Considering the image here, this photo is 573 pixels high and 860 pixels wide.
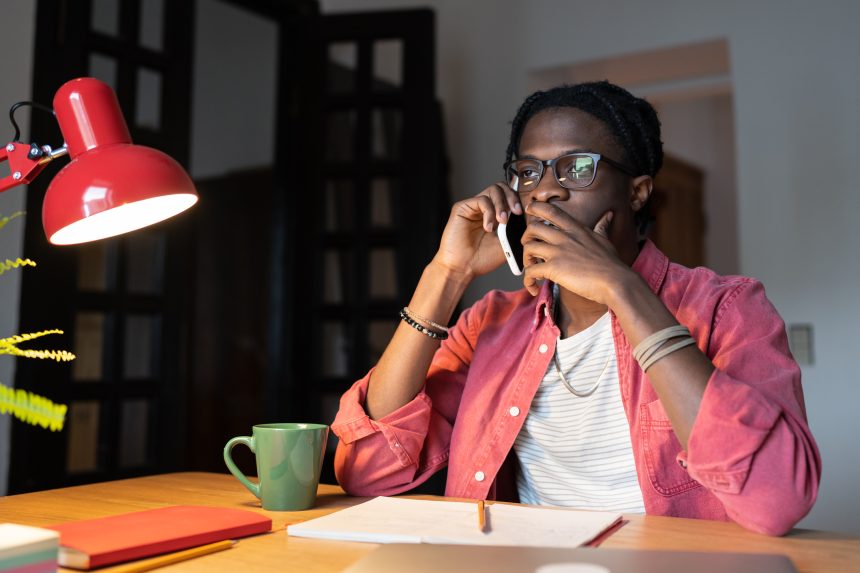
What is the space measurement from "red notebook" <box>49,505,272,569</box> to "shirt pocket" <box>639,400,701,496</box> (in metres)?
0.56

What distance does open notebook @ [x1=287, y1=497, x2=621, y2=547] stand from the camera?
809 mm

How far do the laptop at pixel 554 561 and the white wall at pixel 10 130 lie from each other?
175cm

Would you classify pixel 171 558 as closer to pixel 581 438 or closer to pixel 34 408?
pixel 34 408

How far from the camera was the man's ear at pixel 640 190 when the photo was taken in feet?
4.59

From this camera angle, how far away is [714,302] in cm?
116

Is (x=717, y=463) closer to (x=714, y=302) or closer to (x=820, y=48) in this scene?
(x=714, y=302)

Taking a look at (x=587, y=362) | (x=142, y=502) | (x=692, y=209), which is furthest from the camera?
(x=692, y=209)

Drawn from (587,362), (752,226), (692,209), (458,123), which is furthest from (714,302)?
(692,209)

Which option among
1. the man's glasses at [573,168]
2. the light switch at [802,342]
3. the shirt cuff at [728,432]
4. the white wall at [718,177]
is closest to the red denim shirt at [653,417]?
the shirt cuff at [728,432]

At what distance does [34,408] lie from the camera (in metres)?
0.66

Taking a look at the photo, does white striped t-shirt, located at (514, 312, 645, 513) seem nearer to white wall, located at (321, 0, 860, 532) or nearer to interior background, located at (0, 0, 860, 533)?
interior background, located at (0, 0, 860, 533)

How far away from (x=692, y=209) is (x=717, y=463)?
4.51m

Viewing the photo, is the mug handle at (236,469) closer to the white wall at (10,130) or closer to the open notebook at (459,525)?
the open notebook at (459,525)

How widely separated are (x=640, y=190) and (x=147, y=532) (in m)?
0.98
